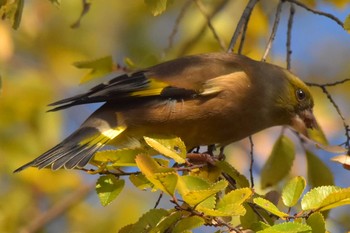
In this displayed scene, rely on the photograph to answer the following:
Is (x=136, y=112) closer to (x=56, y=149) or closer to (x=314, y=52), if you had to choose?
(x=56, y=149)

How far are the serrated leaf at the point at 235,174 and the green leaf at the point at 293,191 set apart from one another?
35 cm

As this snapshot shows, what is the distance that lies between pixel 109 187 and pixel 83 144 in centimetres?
63

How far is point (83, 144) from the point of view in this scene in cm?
371

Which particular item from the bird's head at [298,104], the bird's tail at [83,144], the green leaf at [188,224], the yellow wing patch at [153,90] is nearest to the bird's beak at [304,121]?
the bird's head at [298,104]

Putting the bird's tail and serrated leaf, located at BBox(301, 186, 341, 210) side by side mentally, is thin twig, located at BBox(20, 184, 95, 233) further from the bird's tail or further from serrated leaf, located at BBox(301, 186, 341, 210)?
serrated leaf, located at BBox(301, 186, 341, 210)

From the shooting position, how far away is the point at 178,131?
399 centimetres

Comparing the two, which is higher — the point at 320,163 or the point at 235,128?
the point at 235,128

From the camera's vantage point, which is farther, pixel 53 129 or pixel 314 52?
pixel 314 52

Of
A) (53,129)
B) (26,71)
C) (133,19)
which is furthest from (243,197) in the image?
(133,19)

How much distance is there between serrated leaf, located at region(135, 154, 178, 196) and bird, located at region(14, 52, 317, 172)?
0.96m

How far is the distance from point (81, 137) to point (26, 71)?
257cm

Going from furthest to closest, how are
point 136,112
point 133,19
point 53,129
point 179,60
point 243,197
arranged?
point 133,19, point 53,129, point 179,60, point 136,112, point 243,197

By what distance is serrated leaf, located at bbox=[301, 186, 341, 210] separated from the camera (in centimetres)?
286

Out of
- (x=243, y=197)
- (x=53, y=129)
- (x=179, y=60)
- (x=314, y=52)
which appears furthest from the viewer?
(x=314, y=52)
